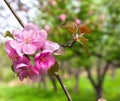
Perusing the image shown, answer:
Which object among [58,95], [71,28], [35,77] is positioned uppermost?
[71,28]

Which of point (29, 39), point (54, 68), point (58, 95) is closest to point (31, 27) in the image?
point (29, 39)

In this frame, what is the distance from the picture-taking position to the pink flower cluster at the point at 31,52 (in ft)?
4.52

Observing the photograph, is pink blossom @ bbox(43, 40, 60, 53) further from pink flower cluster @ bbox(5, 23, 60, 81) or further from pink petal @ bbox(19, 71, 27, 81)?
pink petal @ bbox(19, 71, 27, 81)

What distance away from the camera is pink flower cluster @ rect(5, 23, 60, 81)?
138 centimetres

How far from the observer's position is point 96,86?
60.7 feet

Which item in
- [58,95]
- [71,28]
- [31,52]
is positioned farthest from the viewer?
[58,95]

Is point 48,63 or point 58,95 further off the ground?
point 48,63

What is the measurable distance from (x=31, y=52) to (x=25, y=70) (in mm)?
74

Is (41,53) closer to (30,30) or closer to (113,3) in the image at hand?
(30,30)

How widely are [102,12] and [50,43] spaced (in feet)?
50.5

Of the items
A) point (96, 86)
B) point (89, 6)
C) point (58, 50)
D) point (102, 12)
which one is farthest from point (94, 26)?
point (58, 50)

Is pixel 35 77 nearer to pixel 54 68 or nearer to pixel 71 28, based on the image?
pixel 54 68

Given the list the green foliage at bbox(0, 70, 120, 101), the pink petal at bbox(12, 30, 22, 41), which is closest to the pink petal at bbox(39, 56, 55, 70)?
the pink petal at bbox(12, 30, 22, 41)

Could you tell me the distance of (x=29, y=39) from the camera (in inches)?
56.2
